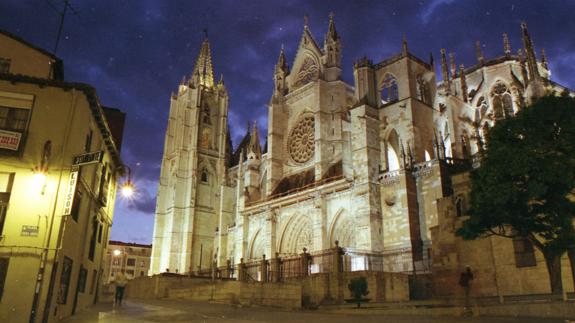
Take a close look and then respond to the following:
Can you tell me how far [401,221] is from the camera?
24.4m

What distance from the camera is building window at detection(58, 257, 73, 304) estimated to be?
1117 centimetres

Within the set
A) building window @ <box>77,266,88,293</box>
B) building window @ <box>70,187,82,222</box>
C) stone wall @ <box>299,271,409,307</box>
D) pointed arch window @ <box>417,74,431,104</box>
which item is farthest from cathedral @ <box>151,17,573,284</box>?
building window @ <box>70,187,82,222</box>

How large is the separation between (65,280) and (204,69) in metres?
41.2

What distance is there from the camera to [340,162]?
103 ft

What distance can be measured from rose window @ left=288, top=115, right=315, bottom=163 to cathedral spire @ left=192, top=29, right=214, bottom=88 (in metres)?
16.2

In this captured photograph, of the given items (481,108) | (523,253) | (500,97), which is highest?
(500,97)

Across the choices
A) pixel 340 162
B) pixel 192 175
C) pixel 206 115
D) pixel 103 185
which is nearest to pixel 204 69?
pixel 206 115

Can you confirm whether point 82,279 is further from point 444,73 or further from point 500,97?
point 500,97

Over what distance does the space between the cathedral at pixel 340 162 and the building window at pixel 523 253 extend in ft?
9.21

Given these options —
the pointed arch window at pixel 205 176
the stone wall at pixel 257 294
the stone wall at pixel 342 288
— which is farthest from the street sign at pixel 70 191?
the pointed arch window at pixel 205 176

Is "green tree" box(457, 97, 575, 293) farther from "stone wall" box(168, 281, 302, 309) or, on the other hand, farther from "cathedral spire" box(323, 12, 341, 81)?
"cathedral spire" box(323, 12, 341, 81)

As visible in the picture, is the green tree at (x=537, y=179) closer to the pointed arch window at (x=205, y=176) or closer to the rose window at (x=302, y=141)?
the rose window at (x=302, y=141)

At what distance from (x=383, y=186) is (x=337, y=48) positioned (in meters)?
14.2

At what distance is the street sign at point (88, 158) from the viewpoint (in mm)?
10609
